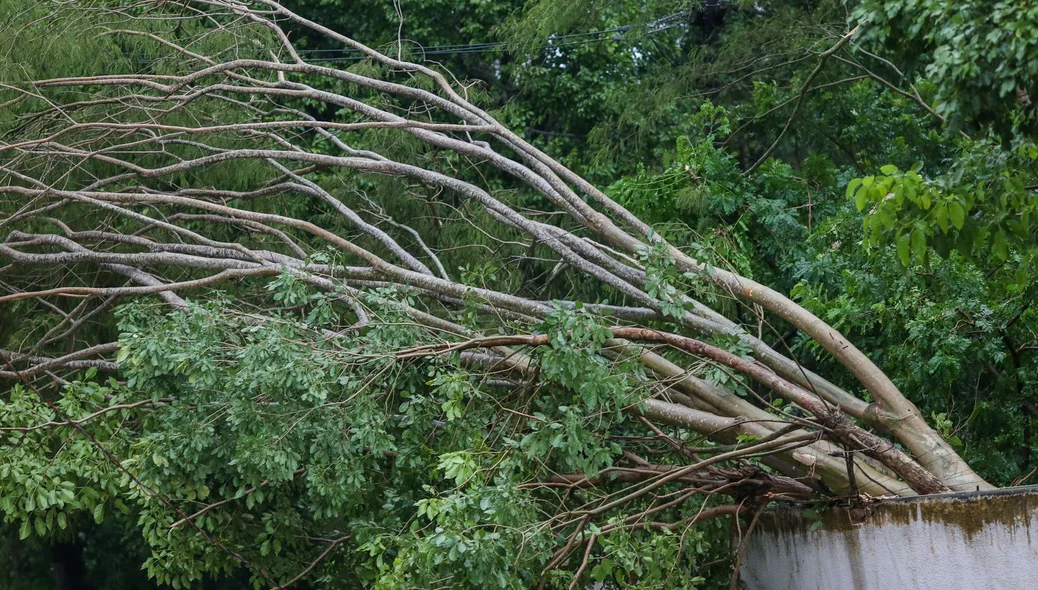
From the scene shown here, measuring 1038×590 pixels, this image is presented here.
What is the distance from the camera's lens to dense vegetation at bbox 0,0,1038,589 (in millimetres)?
4793

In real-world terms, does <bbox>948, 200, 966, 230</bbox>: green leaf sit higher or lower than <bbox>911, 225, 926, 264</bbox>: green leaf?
higher

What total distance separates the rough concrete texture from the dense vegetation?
0.61 feet

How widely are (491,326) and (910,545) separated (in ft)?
8.97

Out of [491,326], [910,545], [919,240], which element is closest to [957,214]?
[919,240]

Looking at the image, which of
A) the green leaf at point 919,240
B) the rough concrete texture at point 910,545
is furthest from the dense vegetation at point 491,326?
the rough concrete texture at point 910,545

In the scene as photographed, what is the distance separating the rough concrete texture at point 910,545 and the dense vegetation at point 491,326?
186 millimetres

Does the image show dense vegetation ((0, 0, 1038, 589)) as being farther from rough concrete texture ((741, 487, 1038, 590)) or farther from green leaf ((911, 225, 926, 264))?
rough concrete texture ((741, 487, 1038, 590))

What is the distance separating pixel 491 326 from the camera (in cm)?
660

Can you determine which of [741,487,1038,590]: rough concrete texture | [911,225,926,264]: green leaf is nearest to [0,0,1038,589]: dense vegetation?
[911,225,926,264]: green leaf

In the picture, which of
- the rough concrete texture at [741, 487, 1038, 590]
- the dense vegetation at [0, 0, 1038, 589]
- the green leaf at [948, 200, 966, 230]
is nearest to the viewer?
the green leaf at [948, 200, 966, 230]

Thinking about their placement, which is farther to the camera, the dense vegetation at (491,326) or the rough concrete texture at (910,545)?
the dense vegetation at (491,326)

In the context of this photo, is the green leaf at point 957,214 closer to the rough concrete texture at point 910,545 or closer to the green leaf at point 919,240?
the green leaf at point 919,240

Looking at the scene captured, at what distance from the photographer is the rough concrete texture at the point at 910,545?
14.2 feet

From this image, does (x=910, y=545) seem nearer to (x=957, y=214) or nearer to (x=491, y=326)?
(x=957, y=214)
